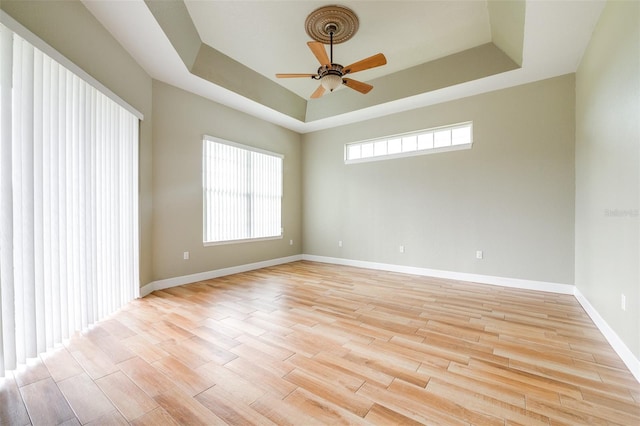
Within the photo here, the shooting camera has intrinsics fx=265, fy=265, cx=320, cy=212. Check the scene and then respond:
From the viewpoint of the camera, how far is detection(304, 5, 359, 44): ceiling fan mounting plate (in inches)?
116

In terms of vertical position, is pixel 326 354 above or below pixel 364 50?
below

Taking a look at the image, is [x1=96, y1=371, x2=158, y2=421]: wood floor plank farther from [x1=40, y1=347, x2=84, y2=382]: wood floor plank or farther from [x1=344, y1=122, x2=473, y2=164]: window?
[x1=344, y1=122, x2=473, y2=164]: window

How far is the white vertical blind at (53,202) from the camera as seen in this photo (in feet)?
5.52

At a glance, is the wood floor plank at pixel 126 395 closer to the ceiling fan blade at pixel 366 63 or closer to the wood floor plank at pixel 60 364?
the wood floor plank at pixel 60 364

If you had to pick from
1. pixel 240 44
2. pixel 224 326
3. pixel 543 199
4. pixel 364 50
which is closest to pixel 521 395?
pixel 224 326

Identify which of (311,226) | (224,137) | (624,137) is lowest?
(311,226)

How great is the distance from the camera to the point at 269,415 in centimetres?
140

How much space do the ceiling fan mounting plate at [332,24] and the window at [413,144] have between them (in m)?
2.16

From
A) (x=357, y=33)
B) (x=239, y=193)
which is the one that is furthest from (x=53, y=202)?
(x=357, y=33)

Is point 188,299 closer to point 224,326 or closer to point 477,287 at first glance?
point 224,326

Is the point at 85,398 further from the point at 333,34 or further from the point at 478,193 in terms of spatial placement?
the point at 478,193

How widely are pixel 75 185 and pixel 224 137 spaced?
103 inches

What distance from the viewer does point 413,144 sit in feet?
15.7

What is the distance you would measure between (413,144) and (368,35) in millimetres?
2045
